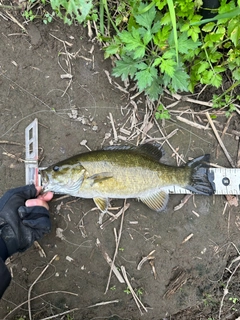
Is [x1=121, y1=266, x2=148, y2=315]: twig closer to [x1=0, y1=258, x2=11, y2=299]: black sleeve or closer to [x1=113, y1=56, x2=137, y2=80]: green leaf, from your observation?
[x1=0, y1=258, x2=11, y2=299]: black sleeve

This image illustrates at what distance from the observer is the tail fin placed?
12.5ft

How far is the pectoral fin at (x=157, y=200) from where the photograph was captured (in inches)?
149

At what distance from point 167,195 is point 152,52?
1.57 metres

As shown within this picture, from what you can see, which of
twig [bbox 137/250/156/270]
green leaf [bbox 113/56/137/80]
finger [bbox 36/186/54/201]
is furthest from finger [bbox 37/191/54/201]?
green leaf [bbox 113/56/137/80]

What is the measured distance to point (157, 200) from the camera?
381 cm

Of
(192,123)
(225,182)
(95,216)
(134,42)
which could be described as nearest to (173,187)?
(225,182)

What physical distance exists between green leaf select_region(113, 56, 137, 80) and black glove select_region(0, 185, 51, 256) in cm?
153

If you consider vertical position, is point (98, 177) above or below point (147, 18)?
below

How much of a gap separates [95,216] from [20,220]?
858mm

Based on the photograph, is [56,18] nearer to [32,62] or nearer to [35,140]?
[32,62]

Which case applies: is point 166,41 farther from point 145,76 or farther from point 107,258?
point 107,258

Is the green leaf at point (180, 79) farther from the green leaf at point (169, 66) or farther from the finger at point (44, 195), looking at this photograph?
the finger at point (44, 195)

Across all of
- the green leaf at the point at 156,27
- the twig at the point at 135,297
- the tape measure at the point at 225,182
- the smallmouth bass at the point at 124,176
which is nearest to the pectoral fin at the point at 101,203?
the smallmouth bass at the point at 124,176

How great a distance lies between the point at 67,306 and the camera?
3.91m
